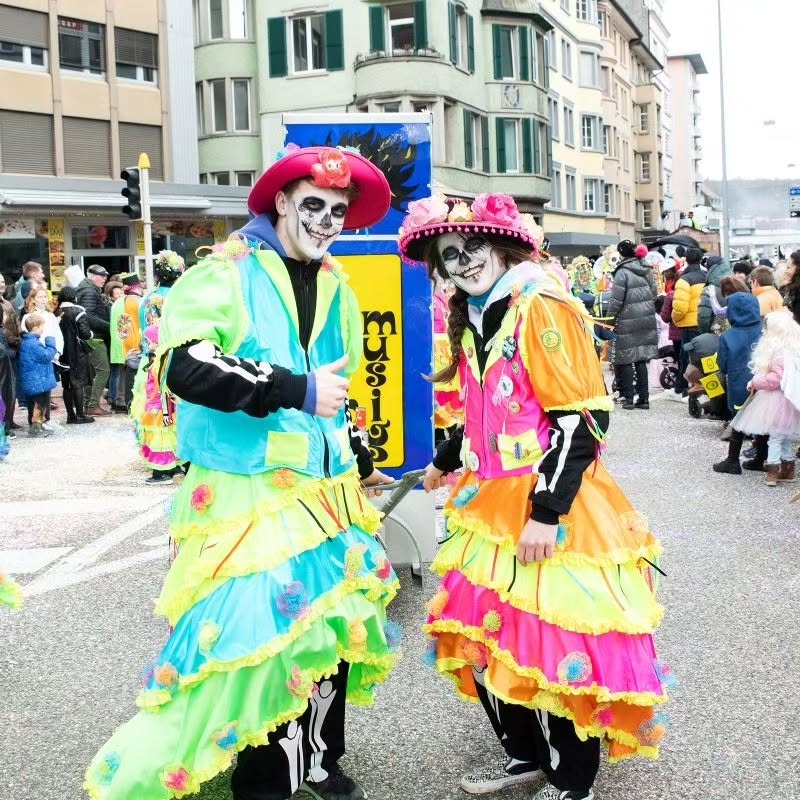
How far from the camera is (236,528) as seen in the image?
9.52 feet

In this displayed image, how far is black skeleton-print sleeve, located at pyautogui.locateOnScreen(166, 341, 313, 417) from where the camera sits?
8.98 feet

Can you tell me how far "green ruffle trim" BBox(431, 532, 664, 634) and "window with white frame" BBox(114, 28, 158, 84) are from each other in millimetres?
29439

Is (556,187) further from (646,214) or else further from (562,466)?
(562,466)

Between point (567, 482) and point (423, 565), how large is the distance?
327 centimetres

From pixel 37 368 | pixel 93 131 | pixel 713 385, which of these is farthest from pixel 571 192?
pixel 37 368

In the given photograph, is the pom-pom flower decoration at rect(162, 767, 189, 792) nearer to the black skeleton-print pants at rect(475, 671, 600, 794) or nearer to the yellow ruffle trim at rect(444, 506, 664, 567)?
the black skeleton-print pants at rect(475, 671, 600, 794)

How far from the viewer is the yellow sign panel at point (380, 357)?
5.71 metres

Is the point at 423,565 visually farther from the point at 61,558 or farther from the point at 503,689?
the point at 503,689

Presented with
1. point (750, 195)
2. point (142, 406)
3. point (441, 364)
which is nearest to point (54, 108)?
point (142, 406)

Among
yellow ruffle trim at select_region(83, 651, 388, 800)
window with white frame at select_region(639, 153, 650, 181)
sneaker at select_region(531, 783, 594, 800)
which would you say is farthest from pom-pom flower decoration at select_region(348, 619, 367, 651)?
window with white frame at select_region(639, 153, 650, 181)

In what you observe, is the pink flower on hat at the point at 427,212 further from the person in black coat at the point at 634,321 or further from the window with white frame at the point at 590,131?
the window with white frame at the point at 590,131

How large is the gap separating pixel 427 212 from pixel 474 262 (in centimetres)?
22

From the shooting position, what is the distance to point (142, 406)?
874 centimetres

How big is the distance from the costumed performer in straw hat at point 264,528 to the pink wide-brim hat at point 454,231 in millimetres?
212
